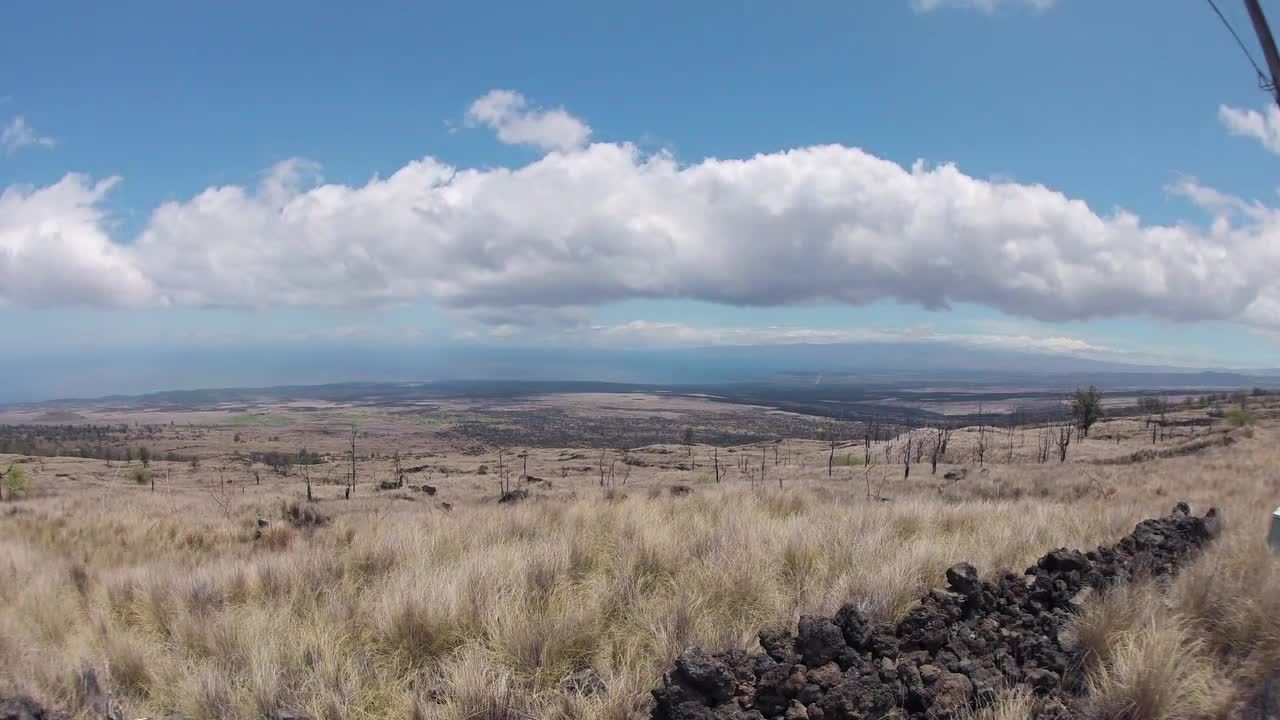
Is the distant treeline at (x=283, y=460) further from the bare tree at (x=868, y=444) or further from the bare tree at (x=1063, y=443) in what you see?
the bare tree at (x=1063, y=443)

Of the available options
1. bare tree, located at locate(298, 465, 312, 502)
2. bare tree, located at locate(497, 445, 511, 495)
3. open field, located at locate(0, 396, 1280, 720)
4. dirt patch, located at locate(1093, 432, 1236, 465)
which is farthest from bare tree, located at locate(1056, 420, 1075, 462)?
bare tree, located at locate(298, 465, 312, 502)

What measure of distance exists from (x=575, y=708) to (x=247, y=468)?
1975 inches

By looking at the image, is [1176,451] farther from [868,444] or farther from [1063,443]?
[868,444]

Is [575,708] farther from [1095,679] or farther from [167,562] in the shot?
[167,562]

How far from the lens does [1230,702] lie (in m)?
3.71

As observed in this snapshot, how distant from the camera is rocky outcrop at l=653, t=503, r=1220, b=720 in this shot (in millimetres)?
3533

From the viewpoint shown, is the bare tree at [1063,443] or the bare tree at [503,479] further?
the bare tree at [1063,443]

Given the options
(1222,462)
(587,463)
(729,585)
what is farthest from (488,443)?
(729,585)

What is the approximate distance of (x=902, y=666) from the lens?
386 cm

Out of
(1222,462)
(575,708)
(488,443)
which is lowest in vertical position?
(488,443)

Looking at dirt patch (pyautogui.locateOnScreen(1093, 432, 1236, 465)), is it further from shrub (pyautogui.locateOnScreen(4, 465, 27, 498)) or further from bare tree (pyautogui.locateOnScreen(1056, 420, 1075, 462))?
shrub (pyautogui.locateOnScreen(4, 465, 27, 498))

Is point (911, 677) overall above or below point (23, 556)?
above

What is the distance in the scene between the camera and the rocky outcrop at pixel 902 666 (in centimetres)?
353

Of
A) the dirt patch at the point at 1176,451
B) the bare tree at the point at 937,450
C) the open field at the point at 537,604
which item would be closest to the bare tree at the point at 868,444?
the bare tree at the point at 937,450
